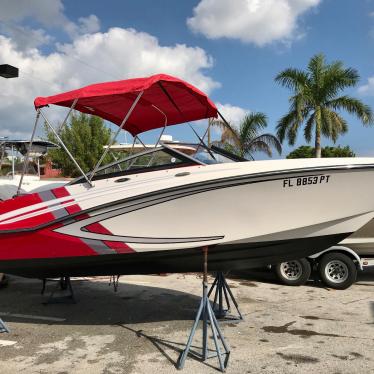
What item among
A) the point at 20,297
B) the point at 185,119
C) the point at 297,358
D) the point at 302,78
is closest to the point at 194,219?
the point at 297,358

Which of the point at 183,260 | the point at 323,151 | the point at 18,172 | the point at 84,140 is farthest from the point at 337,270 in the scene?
the point at 323,151

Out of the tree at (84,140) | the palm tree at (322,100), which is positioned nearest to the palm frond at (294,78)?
the palm tree at (322,100)

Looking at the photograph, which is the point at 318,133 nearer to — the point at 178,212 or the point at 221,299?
the point at 221,299

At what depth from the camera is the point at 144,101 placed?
5918 millimetres

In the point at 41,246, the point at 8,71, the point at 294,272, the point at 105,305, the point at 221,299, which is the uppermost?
the point at 8,71

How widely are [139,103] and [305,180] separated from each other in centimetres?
265

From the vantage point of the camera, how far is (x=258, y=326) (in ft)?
17.1

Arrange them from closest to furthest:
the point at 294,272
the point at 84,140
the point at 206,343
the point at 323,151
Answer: the point at 206,343 < the point at 294,272 < the point at 84,140 < the point at 323,151

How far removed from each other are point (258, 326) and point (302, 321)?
59 cm

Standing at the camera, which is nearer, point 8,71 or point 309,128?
point 8,71

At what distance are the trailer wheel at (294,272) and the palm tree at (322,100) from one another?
1130 cm

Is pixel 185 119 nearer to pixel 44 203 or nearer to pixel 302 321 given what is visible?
pixel 44 203

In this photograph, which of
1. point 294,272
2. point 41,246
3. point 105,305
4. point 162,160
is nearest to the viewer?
point 41,246

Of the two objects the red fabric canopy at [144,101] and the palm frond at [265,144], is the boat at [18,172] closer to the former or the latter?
the red fabric canopy at [144,101]
